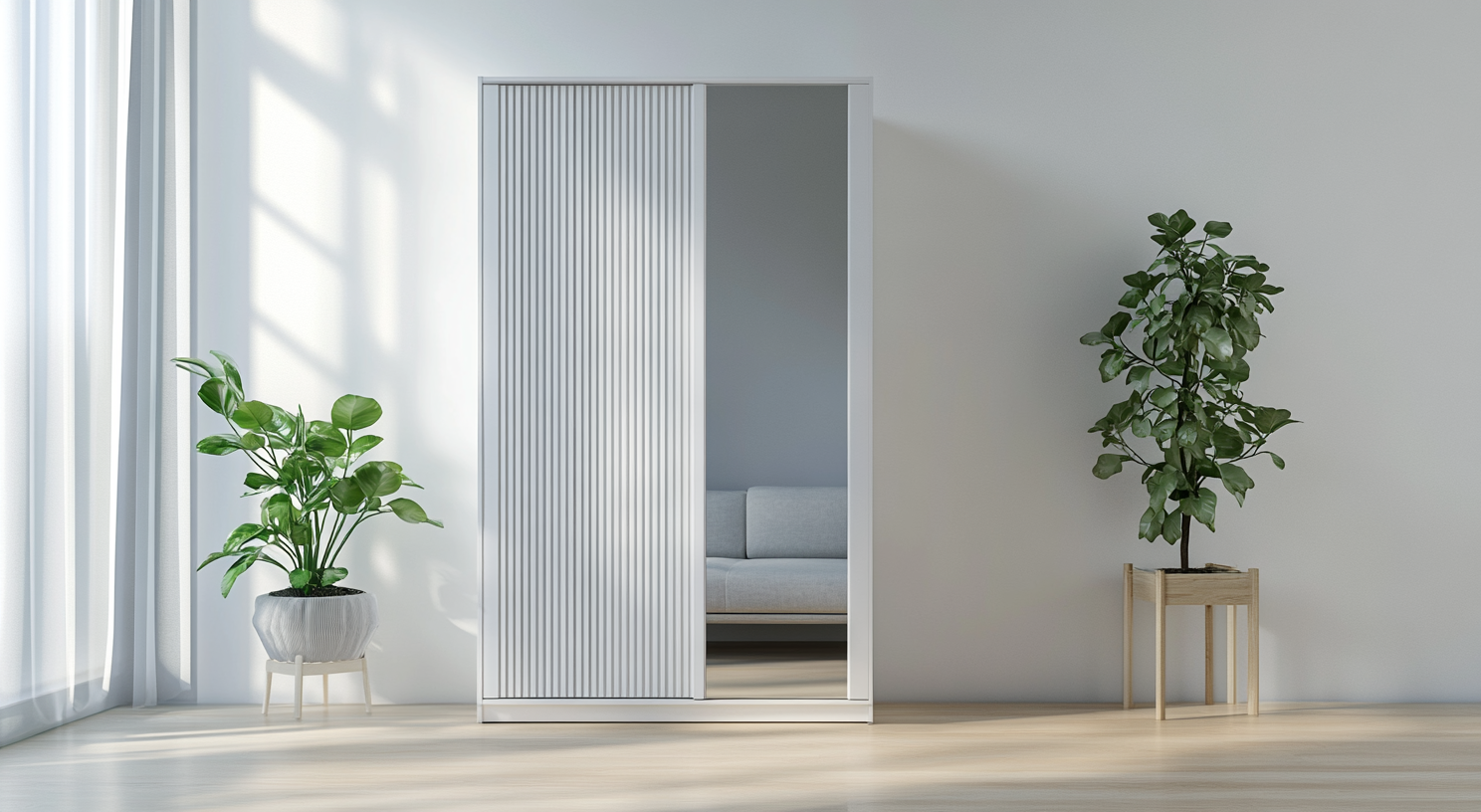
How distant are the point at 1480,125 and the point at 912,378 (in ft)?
7.85

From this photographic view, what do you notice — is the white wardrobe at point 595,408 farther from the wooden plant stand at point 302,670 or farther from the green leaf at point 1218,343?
the green leaf at point 1218,343

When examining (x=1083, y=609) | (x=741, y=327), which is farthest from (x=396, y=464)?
(x=1083, y=609)

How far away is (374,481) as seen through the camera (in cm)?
370

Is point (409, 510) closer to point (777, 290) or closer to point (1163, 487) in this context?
point (777, 290)

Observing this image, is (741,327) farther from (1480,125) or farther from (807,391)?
(1480,125)

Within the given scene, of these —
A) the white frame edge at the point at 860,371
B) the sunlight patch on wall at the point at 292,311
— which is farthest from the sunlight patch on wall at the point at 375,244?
the white frame edge at the point at 860,371

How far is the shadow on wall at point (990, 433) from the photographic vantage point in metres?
4.09

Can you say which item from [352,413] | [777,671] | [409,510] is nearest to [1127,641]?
[777,671]

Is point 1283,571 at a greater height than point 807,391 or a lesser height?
lesser

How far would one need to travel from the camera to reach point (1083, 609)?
13.4 ft

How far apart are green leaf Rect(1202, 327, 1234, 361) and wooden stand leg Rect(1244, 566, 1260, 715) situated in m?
0.77

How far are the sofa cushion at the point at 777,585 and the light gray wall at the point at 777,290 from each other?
0.27 meters

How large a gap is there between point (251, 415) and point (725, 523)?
5.47 ft

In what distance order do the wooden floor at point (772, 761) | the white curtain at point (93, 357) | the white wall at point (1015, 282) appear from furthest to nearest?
the white wall at point (1015, 282) → the white curtain at point (93, 357) → the wooden floor at point (772, 761)
